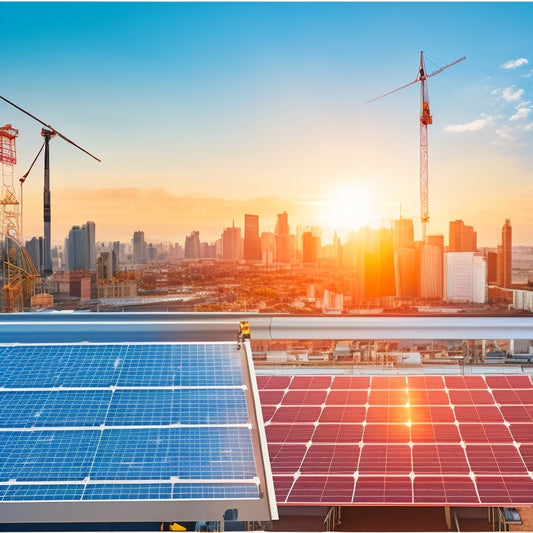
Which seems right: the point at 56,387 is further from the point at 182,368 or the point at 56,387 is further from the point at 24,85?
the point at 24,85

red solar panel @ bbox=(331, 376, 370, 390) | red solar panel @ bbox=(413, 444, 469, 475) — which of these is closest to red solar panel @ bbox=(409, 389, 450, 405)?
red solar panel @ bbox=(331, 376, 370, 390)

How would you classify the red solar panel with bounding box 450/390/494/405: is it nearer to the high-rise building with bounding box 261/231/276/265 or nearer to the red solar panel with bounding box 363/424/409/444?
the red solar panel with bounding box 363/424/409/444

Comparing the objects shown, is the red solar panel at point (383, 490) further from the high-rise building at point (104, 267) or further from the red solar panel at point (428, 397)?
the high-rise building at point (104, 267)

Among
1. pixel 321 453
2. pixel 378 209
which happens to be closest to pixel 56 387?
pixel 321 453

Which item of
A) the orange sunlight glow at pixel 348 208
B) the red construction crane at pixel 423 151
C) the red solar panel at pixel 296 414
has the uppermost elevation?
the red construction crane at pixel 423 151

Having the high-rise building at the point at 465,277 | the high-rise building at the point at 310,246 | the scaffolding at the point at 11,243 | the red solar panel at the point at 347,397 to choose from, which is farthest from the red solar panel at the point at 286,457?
the high-rise building at the point at 310,246

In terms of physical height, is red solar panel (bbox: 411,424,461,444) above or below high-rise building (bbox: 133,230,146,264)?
below

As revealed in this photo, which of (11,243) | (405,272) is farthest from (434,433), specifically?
(11,243)

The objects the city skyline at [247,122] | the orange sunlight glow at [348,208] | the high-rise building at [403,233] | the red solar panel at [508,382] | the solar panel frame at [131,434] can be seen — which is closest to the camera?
the solar panel frame at [131,434]
